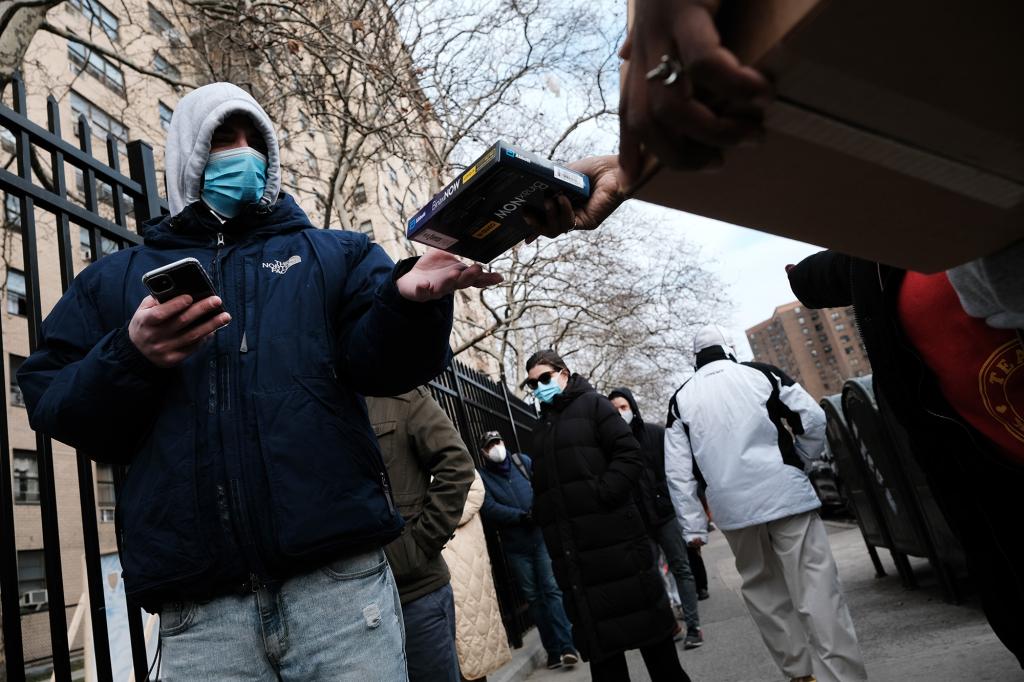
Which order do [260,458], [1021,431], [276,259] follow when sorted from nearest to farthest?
[1021,431], [260,458], [276,259]

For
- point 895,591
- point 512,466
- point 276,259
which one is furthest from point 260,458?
Answer: point 895,591

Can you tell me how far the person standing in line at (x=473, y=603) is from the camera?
438 cm

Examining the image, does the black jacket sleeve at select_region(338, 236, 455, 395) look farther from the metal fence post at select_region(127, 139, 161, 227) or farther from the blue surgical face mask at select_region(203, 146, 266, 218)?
the metal fence post at select_region(127, 139, 161, 227)

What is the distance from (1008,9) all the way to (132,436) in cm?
194

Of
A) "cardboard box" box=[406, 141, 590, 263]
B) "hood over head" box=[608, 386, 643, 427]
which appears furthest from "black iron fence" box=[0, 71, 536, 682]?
"hood over head" box=[608, 386, 643, 427]

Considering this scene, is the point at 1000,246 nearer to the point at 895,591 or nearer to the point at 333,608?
the point at 333,608

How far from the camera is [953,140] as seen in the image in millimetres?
859

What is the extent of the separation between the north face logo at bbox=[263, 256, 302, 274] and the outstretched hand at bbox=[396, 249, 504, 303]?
41 cm

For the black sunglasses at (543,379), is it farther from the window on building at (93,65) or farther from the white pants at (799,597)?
the window on building at (93,65)

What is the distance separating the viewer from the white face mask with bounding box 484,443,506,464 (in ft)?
21.7

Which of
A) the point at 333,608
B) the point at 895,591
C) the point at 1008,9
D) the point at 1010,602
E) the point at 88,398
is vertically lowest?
the point at 895,591

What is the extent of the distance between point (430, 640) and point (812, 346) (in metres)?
144

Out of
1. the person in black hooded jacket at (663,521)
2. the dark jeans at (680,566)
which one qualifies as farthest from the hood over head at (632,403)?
the dark jeans at (680,566)

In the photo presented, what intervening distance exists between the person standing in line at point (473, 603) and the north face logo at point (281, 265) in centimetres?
267
